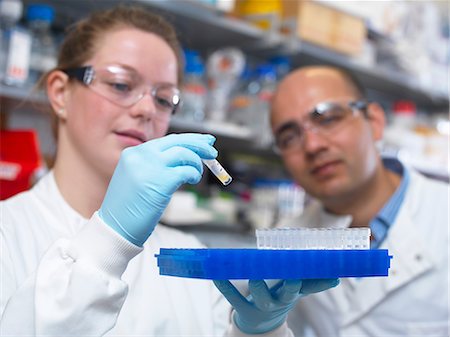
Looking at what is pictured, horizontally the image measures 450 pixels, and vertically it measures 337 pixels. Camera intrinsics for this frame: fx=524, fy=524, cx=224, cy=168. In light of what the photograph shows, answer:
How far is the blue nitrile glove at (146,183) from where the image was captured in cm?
87

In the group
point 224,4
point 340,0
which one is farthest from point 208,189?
point 340,0

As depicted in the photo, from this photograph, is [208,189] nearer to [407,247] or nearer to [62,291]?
[407,247]

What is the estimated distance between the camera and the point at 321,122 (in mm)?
1773

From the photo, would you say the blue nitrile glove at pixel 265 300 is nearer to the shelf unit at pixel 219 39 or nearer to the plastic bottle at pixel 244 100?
the shelf unit at pixel 219 39

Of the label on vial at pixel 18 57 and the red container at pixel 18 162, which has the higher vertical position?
the label on vial at pixel 18 57

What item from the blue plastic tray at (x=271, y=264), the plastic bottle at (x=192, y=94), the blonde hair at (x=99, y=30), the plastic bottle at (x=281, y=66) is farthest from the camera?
the plastic bottle at (x=281, y=66)

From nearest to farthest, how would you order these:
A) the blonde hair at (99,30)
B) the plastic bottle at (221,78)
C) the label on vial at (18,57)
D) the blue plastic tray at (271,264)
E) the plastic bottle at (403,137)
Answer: the blue plastic tray at (271,264), the blonde hair at (99,30), the label on vial at (18,57), the plastic bottle at (221,78), the plastic bottle at (403,137)

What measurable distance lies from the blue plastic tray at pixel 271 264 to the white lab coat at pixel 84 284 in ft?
0.42

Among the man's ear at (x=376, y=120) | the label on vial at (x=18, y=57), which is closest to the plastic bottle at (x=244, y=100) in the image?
the man's ear at (x=376, y=120)

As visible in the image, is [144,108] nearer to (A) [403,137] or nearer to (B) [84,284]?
(B) [84,284]

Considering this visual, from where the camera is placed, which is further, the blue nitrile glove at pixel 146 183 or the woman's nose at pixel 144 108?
Answer: the woman's nose at pixel 144 108

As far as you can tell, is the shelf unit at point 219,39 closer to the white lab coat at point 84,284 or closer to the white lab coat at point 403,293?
the white lab coat at point 84,284

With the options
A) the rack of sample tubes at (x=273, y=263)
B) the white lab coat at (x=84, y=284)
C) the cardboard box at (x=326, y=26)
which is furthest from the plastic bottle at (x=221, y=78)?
the rack of sample tubes at (x=273, y=263)

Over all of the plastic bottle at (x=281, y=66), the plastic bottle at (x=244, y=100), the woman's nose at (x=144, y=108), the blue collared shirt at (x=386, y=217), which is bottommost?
the plastic bottle at (x=244, y=100)
